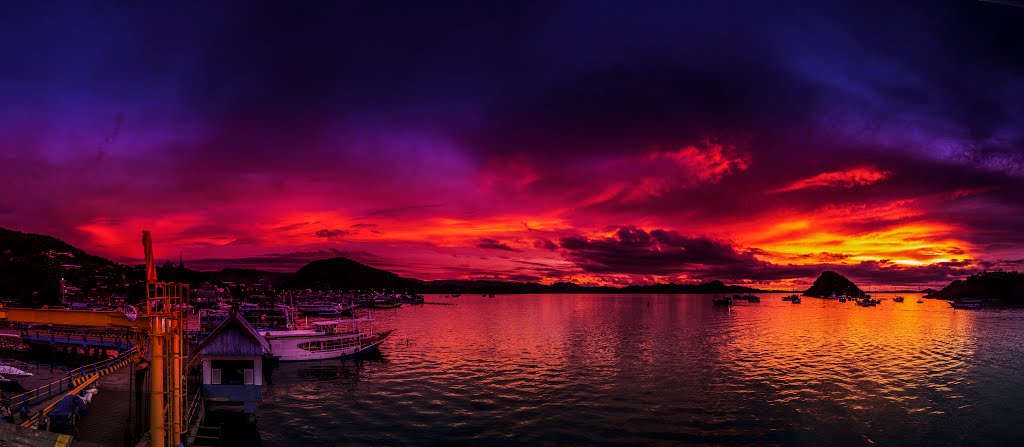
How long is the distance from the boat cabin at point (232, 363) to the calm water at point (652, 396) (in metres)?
3.13

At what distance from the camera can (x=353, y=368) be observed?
64.2 metres

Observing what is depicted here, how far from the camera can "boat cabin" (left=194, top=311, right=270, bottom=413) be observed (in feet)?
124

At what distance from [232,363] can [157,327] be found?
18.1m

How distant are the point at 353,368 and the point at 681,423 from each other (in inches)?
1567

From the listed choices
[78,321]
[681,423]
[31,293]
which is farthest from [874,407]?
[31,293]

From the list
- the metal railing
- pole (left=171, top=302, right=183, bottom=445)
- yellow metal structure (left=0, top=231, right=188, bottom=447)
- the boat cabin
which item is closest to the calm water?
the boat cabin

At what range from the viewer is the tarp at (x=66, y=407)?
26734 mm

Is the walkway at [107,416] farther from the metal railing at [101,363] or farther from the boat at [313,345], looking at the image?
the boat at [313,345]

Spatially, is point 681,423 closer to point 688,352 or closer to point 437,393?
point 437,393

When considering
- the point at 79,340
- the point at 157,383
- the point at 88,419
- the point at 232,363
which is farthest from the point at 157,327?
the point at 79,340

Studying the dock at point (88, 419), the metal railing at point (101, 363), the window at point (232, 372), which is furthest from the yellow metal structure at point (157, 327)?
the metal railing at point (101, 363)

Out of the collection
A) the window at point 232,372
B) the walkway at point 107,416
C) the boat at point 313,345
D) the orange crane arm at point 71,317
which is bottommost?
the boat at point 313,345

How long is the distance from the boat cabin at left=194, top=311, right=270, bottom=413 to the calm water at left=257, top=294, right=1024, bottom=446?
313 cm

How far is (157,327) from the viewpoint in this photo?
22172 millimetres
